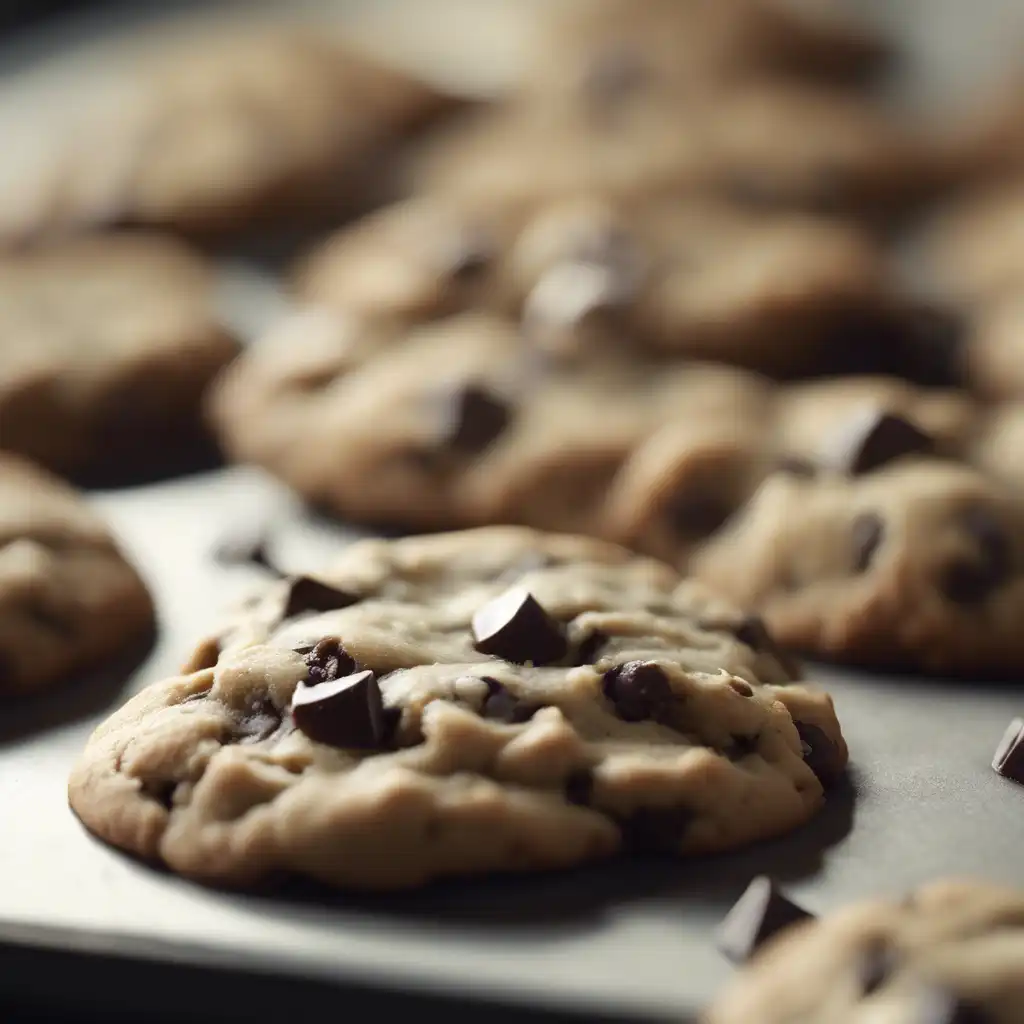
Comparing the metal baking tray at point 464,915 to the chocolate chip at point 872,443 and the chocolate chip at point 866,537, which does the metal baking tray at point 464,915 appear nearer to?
the chocolate chip at point 866,537

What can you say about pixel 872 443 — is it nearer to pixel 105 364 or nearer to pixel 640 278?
pixel 640 278

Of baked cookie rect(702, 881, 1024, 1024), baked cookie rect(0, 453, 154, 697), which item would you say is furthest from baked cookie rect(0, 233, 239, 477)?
baked cookie rect(702, 881, 1024, 1024)

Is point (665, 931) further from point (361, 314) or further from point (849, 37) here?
point (849, 37)

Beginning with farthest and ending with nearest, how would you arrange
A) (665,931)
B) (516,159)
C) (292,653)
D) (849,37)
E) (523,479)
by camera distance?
1. (849,37)
2. (516,159)
3. (523,479)
4. (292,653)
5. (665,931)

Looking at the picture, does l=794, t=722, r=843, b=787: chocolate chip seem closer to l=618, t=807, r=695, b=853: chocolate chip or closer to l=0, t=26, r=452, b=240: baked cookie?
l=618, t=807, r=695, b=853: chocolate chip

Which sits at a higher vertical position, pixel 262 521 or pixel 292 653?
pixel 292 653

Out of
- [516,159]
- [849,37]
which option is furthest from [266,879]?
[849,37]
